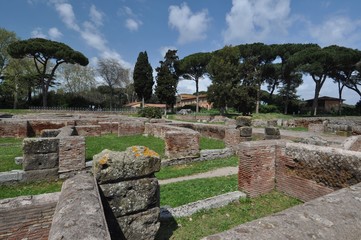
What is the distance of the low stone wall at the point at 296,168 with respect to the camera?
3.99m

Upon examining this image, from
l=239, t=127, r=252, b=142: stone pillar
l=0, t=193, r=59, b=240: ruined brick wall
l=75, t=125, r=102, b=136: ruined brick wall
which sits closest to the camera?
l=0, t=193, r=59, b=240: ruined brick wall

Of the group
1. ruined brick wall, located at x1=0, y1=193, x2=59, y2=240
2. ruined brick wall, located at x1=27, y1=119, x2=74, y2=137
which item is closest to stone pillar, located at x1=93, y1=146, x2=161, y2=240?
ruined brick wall, located at x1=0, y1=193, x2=59, y2=240

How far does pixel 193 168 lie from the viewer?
809 centimetres

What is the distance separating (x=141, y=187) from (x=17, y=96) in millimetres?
45036

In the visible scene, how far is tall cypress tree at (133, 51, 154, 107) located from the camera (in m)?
48.0

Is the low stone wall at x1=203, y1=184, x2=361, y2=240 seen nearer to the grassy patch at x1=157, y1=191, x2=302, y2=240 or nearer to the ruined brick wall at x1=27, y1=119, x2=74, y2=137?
the grassy patch at x1=157, y1=191, x2=302, y2=240

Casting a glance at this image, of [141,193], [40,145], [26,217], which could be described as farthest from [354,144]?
[40,145]

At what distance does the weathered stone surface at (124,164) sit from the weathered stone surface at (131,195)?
0.08m

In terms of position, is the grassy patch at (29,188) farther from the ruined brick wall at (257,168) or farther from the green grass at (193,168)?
the ruined brick wall at (257,168)

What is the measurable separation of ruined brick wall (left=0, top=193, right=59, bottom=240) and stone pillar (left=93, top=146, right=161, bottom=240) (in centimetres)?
57

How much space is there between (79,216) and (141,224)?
142 cm

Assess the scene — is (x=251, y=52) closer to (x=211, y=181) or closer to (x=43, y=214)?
(x=211, y=181)

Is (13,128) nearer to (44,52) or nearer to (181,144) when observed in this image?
(181,144)

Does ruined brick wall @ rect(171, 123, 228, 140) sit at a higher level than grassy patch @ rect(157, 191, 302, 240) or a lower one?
higher
